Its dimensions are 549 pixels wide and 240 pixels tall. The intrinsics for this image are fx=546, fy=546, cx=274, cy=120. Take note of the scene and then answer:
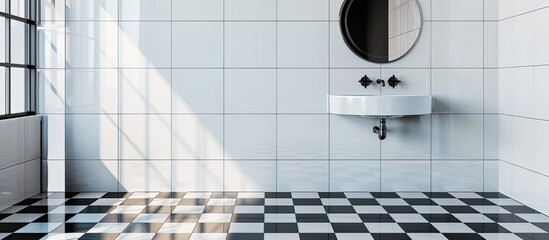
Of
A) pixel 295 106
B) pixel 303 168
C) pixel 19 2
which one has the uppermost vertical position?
pixel 19 2

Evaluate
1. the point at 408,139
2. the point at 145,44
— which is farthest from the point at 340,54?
the point at 145,44

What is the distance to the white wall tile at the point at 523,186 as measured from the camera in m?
3.86

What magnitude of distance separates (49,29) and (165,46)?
3.01 ft

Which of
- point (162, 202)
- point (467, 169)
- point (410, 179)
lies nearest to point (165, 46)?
point (162, 202)

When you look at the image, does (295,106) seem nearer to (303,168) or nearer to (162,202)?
(303,168)

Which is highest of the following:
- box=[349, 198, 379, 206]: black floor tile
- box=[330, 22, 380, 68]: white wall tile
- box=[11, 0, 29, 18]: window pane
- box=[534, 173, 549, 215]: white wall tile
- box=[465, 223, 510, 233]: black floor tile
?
box=[11, 0, 29, 18]: window pane

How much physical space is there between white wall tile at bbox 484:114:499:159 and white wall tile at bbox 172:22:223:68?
2.18m

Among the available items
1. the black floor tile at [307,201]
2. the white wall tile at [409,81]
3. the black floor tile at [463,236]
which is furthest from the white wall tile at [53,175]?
the black floor tile at [463,236]

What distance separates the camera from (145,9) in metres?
4.34

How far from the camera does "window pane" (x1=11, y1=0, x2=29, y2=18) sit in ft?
13.4

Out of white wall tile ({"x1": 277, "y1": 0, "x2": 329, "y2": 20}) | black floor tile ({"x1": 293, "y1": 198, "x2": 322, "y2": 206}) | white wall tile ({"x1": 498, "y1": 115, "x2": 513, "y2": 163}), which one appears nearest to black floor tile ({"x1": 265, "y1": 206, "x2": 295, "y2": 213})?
black floor tile ({"x1": 293, "y1": 198, "x2": 322, "y2": 206})

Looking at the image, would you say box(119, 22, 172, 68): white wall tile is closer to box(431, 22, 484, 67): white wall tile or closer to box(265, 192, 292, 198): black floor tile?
box(265, 192, 292, 198): black floor tile

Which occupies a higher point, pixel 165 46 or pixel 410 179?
pixel 165 46

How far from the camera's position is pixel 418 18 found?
433cm
